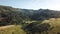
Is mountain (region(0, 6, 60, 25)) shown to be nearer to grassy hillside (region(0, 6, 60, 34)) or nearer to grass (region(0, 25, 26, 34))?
grassy hillside (region(0, 6, 60, 34))

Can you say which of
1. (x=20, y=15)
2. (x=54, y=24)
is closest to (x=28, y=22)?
(x=20, y=15)

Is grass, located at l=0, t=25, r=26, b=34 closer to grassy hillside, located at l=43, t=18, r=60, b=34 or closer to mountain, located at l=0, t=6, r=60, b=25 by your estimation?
mountain, located at l=0, t=6, r=60, b=25

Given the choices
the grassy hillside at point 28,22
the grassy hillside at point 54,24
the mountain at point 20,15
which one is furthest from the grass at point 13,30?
the grassy hillside at point 54,24

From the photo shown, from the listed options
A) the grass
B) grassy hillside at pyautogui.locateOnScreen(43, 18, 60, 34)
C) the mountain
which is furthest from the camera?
the mountain

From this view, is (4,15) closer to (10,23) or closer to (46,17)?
(10,23)

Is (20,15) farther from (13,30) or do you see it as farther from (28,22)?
(13,30)

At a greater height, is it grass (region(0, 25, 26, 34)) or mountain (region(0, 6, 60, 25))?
mountain (region(0, 6, 60, 25))

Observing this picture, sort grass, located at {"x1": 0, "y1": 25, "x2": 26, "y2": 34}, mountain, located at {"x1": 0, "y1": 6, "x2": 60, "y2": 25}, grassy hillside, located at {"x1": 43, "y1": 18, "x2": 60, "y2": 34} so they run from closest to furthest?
grass, located at {"x1": 0, "y1": 25, "x2": 26, "y2": 34}
grassy hillside, located at {"x1": 43, "y1": 18, "x2": 60, "y2": 34}
mountain, located at {"x1": 0, "y1": 6, "x2": 60, "y2": 25}

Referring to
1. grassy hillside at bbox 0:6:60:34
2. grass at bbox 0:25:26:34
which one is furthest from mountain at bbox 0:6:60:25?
grass at bbox 0:25:26:34

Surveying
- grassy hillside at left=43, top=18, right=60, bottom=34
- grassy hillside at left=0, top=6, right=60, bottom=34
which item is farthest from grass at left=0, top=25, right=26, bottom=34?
grassy hillside at left=43, top=18, right=60, bottom=34

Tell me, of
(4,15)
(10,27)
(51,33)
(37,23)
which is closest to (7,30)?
(10,27)

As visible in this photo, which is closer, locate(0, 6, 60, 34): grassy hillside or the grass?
the grass
